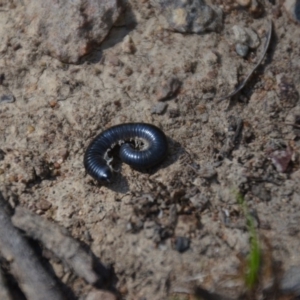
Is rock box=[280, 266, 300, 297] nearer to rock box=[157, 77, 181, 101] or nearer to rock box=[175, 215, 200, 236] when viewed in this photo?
rock box=[175, 215, 200, 236]

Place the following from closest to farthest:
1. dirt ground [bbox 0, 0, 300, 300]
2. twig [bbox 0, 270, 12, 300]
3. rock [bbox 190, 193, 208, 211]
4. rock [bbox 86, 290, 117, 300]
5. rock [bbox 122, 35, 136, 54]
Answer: twig [bbox 0, 270, 12, 300] < rock [bbox 86, 290, 117, 300] < dirt ground [bbox 0, 0, 300, 300] < rock [bbox 190, 193, 208, 211] < rock [bbox 122, 35, 136, 54]

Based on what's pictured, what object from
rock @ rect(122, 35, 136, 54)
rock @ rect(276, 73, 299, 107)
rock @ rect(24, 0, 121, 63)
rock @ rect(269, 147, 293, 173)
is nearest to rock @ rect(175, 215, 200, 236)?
rock @ rect(269, 147, 293, 173)

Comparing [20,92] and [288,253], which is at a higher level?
[20,92]

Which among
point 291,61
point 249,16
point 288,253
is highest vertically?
point 249,16

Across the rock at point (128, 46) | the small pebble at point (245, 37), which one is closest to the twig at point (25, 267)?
the rock at point (128, 46)

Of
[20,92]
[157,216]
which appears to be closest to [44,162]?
[20,92]

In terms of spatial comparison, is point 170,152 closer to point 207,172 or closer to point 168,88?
point 207,172

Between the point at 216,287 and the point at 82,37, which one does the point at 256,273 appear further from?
the point at 82,37

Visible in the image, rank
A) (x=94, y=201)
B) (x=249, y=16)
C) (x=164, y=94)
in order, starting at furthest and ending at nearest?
(x=249, y=16), (x=164, y=94), (x=94, y=201)
